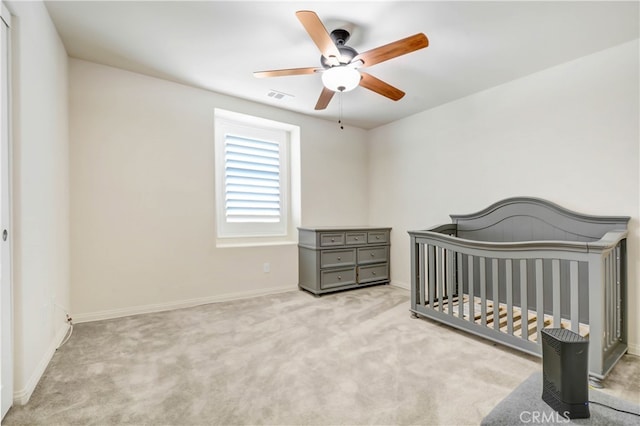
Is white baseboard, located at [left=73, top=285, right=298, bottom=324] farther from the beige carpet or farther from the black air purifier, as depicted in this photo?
the black air purifier

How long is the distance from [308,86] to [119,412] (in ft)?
9.63

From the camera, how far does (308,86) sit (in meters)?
3.10

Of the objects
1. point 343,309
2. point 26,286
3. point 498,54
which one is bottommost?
point 343,309

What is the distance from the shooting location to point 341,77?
2.04 m

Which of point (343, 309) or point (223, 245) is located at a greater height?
point (223, 245)

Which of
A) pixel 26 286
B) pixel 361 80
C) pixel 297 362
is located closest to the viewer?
pixel 26 286

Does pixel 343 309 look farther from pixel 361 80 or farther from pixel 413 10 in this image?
pixel 413 10

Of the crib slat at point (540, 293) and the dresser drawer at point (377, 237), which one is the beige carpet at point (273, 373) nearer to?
the crib slat at point (540, 293)

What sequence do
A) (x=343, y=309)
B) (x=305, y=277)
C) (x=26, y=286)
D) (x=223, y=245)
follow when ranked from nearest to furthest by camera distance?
1. (x=26, y=286)
2. (x=343, y=309)
3. (x=223, y=245)
4. (x=305, y=277)

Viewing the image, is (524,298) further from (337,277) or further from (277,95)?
(277,95)

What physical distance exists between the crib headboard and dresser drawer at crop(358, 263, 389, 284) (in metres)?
1.20

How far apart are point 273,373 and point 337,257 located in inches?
79.3

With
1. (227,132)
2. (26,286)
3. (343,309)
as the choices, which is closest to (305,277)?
(343,309)

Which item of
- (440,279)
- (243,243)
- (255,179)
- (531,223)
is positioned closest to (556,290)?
(440,279)
